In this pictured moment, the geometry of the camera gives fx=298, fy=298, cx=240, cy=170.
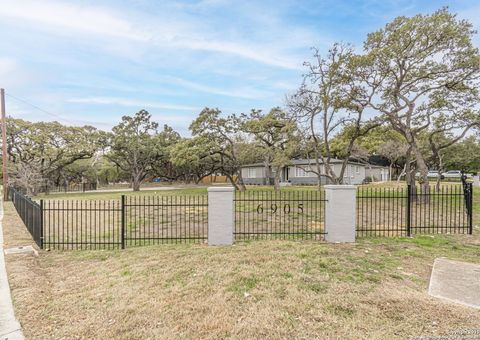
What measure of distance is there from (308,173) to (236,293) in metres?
31.8

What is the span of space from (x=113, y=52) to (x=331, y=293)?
14.4 metres

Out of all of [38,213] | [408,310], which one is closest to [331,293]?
[408,310]

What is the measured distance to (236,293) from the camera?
415cm

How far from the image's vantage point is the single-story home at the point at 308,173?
33438 mm

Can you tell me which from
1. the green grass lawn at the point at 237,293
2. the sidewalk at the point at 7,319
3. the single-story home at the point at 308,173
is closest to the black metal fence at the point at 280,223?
the green grass lawn at the point at 237,293

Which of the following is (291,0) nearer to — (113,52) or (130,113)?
(113,52)

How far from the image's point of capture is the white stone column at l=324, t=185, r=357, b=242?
714 cm

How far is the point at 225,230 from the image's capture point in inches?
273

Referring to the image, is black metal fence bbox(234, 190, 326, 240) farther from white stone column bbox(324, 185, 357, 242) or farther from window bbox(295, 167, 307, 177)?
window bbox(295, 167, 307, 177)

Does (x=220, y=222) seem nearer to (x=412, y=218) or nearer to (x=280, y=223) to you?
(x=280, y=223)

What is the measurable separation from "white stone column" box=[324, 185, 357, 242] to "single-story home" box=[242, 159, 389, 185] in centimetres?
2447

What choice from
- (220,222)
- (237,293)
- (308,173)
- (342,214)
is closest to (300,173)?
(308,173)

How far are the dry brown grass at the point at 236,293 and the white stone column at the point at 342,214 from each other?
0.65 metres

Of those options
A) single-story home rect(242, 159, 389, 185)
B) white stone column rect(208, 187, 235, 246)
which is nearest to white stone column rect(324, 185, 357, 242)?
white stone column rect(208, 187, 235, 246)
